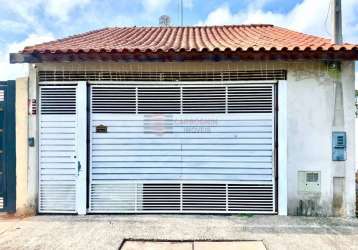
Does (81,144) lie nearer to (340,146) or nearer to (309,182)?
(309,182)

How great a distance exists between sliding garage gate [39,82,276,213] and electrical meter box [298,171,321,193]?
62 centimetres

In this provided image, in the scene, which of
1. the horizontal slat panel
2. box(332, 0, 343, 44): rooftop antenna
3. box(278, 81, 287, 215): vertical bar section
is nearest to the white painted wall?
box(278, 81, 287, 215): vertical bar section

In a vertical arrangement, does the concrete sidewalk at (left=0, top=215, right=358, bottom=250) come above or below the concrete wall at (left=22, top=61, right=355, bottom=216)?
below

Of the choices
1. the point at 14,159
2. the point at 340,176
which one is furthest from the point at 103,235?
the point at 340,176

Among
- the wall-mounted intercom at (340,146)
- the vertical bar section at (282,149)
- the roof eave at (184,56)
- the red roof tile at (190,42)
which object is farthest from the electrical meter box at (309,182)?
the red roof tile at (190,42)

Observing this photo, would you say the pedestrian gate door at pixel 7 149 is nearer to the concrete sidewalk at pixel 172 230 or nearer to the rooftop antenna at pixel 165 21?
the concrete sidewalk at pixel 172 230

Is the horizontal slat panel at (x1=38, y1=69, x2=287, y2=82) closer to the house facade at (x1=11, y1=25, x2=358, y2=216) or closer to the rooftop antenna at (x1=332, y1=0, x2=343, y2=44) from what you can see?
the house facade at (x1=11, y1=25, x2=358, y2=216)

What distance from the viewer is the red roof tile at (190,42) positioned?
21.7ft

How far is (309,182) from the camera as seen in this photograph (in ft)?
22.9

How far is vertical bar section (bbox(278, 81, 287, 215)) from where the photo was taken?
6.95m

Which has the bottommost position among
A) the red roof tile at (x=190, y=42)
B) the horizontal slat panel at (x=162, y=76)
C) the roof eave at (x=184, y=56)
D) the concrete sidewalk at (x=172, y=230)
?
the concrete sidewalk at (x=172, y=230)

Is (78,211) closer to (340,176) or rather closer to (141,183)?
(141,183)

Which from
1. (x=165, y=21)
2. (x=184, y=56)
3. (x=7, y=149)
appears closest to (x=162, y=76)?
(x=184, y=56)

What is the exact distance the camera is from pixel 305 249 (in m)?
5.20
